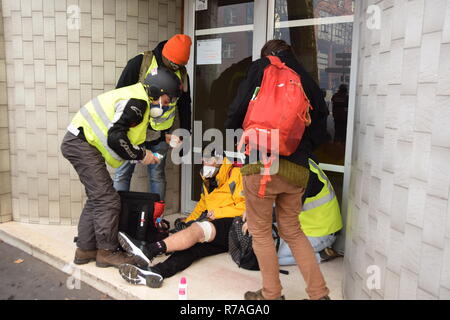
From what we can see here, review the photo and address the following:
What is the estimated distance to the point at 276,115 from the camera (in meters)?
2.31

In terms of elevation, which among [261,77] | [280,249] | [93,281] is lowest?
[93,281]

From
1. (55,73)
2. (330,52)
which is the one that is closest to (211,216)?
(330,52)

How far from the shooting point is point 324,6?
3775mm

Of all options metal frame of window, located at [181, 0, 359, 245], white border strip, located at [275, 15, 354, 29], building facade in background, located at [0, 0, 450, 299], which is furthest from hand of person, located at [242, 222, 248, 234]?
white border strip, located at [275, 15, 354, 29]

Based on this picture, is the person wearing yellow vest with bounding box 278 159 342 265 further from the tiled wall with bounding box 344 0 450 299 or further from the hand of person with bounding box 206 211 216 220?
the tiled wall with bounding box 344 0 450 299

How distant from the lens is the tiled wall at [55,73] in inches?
166

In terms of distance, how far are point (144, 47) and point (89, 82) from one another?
69cm

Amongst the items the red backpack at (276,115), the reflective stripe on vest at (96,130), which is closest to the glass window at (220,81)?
the reflective stripe on vest at (96,130)

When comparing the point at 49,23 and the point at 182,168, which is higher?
the point at 49,23

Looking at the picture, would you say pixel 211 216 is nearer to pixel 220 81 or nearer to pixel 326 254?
pixel 326 254

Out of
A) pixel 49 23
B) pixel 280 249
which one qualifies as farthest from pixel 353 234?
pixel 49 23

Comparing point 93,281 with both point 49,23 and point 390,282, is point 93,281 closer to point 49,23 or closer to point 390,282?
point 390,282

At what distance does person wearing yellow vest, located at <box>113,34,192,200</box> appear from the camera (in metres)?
3.71

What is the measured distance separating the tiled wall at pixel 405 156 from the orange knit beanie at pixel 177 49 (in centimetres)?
161
